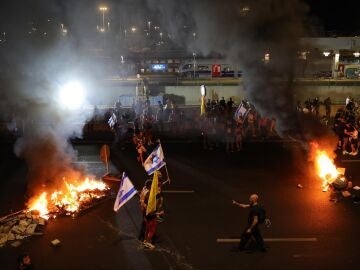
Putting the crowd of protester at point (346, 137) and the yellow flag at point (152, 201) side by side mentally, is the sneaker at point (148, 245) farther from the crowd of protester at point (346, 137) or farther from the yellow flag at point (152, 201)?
the crowd of protester at point (346, 137)

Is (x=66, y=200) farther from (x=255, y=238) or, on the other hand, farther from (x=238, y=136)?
(x=238, y=136)

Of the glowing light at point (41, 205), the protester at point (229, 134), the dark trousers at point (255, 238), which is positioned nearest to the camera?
the dark trousers at point (255, 238)

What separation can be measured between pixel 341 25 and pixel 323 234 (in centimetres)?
4401

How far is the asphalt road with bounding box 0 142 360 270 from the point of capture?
8.08 m

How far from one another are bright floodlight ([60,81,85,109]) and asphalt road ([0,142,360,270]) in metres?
8.06

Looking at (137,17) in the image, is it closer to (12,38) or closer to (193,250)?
(12,38)

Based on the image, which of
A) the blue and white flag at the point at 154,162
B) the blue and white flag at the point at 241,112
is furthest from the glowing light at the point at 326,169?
the blue and white flag at the point at 154,162

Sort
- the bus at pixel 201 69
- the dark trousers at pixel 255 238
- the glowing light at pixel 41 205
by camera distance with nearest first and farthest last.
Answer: the dark trousers at pixel 255 238 < the glowing light at pixel 41 205 < the bus at pixel 201 69

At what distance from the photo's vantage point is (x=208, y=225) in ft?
31.9

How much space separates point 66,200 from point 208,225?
3557 millimetres

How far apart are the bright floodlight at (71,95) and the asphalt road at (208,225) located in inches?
317

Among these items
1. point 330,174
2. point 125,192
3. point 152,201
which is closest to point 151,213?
point 152,201

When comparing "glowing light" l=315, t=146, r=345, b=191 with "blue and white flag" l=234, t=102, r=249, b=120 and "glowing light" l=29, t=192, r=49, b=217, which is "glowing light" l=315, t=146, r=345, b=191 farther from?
"glowing light" l=29, t=192, r=49, b=217

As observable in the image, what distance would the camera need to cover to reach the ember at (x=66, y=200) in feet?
33.6
